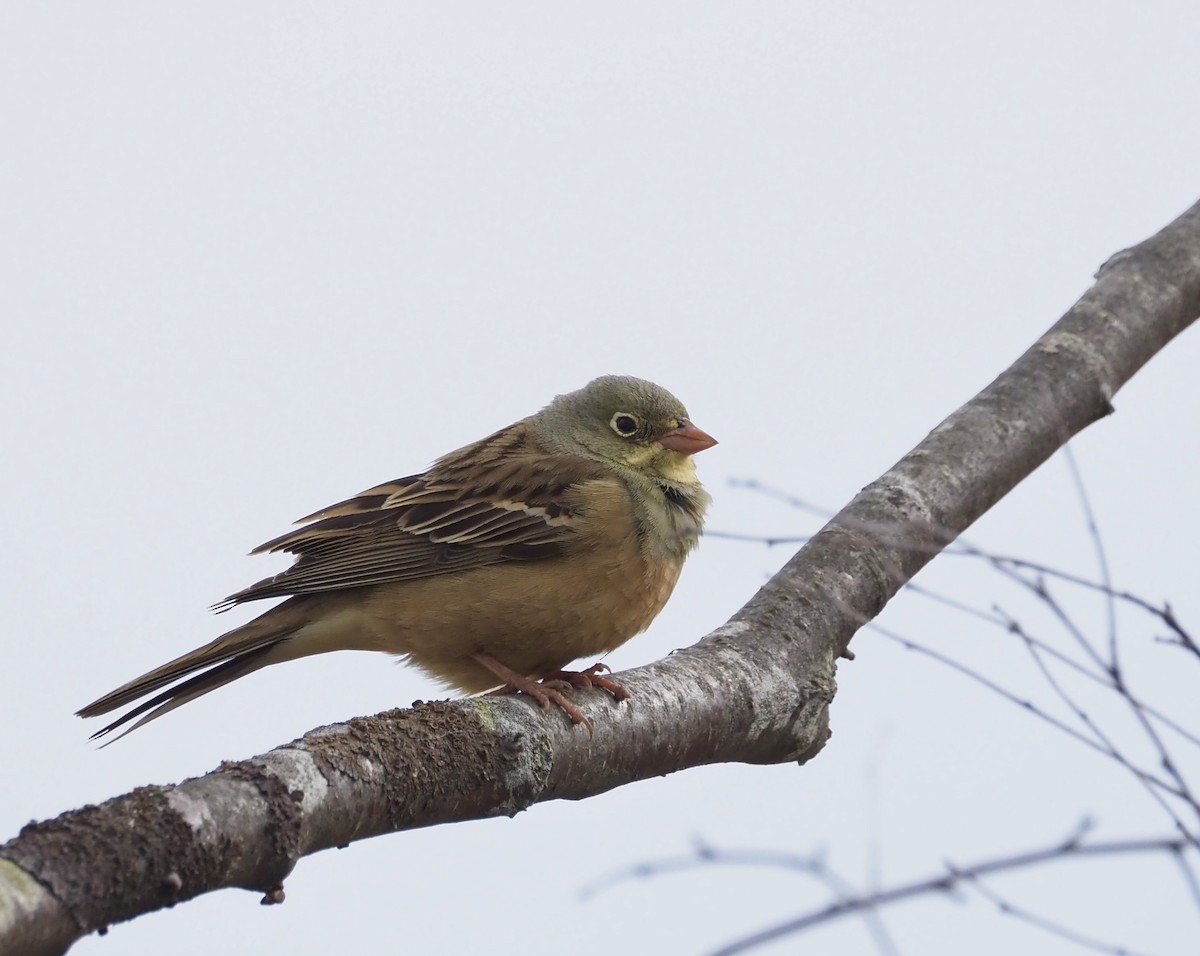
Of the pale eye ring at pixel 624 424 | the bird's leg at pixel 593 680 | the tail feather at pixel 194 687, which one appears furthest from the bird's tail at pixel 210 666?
the pale eye ring at pixel 624 424

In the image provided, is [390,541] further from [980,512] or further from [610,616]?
[980,512]

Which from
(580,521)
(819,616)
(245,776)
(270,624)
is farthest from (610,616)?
(245,776)

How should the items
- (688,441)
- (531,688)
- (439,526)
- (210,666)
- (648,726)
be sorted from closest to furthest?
(648,726) → (531,688) → (210,666) → (439,526) → (688,441)

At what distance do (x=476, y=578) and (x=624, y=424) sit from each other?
1.59 m

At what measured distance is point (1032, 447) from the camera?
633cm

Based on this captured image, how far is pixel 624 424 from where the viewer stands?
784cm

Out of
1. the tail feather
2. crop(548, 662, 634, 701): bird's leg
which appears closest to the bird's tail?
the tail feather

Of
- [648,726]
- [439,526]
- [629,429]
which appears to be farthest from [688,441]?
[648,726]

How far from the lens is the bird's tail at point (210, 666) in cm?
589

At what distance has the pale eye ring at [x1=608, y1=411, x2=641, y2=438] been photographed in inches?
307

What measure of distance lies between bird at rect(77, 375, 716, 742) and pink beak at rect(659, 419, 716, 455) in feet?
0.76

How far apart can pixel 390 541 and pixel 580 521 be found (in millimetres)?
962

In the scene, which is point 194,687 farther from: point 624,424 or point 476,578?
point 624,424

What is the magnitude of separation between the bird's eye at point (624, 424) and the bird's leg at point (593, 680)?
1.93 meters
